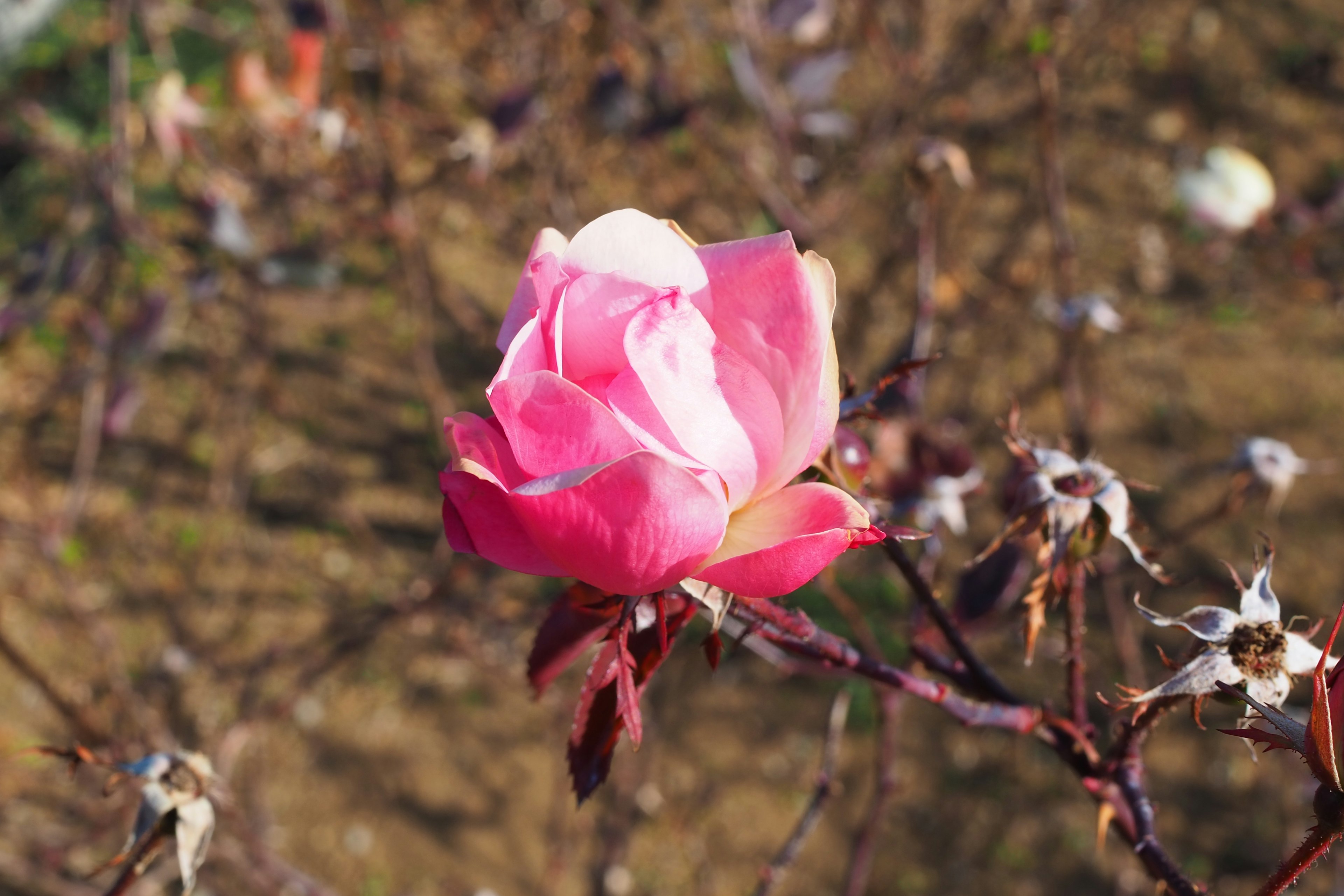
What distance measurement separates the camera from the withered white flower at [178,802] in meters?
0.58

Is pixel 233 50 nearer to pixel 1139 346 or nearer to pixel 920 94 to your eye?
pixel 920 94

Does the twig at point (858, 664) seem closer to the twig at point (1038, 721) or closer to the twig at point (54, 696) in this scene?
the twig at point (1038, 721)

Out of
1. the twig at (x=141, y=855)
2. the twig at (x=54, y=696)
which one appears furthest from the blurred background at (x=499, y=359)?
the twig at (x=141, y=855)

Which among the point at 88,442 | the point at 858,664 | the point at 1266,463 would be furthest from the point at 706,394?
the point at 88,442

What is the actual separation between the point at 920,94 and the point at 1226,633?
153 centimetres

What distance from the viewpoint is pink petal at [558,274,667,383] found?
0.44 m

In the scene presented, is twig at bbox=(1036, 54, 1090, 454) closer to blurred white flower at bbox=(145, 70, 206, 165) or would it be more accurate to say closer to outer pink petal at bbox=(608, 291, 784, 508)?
outer pink petal at bbox=(608, 291, 784, 508)

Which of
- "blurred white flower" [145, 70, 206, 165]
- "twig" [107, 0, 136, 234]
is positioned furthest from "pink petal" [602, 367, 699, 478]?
"blurred white flower" [145, 70, 206, 165]

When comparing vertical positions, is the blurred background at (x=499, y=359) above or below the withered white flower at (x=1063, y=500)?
below

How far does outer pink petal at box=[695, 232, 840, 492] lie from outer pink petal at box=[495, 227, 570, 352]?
0.08m

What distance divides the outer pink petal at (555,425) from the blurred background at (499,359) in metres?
1.09

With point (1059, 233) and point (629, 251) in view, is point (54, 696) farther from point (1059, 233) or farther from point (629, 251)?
point (1059, 233)

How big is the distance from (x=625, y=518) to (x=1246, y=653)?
32cm

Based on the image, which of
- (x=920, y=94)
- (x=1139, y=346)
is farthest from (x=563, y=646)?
(x=1139, y=346)
